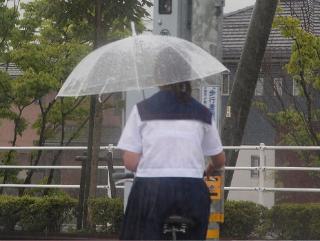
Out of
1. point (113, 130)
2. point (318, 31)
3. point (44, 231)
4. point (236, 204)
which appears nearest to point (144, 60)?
point (236, 204)

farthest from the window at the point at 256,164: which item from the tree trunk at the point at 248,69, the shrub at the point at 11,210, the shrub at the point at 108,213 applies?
the shrub at the point at 11,210

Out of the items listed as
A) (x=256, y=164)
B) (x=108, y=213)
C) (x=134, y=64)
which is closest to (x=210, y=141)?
(x=134, y=64)

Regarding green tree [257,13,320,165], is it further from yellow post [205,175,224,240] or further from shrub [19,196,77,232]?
yellow post [205,175,224,240]

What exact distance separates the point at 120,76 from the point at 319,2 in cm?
3129

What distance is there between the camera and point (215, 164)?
17.7 feet

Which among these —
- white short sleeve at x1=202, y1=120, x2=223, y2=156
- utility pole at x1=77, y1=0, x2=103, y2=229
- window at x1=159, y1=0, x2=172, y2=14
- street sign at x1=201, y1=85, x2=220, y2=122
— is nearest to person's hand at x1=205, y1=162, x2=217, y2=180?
white short sleeve at x1=202, y1=120, x2=223, y2=156

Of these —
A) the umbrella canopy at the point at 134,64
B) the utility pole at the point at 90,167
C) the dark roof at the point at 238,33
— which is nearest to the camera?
the umbrella canopy at the point at 134,64

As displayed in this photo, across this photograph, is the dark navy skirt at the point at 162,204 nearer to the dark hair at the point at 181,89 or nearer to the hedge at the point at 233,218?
the dark hair at the point at 181,89

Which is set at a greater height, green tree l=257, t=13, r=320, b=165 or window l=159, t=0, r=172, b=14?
window l=159, t=0, r=172, b=14

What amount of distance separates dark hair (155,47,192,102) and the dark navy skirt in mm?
523

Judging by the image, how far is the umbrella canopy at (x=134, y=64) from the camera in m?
5.62

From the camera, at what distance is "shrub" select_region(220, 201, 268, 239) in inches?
464

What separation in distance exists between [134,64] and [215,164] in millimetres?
903

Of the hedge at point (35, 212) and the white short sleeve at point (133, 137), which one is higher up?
the white short sleeve at point (133, 137)
